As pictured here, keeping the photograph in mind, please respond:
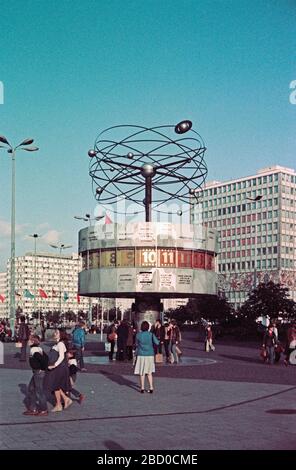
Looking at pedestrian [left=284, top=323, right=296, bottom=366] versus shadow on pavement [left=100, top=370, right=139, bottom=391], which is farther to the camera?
pedestrian [left=284, top=323, right=296, bottom=366]

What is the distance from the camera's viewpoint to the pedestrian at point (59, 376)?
45.1 ft

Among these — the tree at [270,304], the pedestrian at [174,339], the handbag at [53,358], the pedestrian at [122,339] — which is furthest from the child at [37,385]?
the tree at [270,304]

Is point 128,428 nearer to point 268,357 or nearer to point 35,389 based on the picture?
point 35,389

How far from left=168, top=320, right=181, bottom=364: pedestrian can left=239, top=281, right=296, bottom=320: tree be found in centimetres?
3888

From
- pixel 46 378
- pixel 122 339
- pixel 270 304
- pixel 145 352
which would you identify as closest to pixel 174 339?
pixel 122 339

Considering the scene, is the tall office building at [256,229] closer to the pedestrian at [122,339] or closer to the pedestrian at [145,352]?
the pedestrian at [122,339]

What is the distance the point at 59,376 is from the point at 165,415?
2.37m

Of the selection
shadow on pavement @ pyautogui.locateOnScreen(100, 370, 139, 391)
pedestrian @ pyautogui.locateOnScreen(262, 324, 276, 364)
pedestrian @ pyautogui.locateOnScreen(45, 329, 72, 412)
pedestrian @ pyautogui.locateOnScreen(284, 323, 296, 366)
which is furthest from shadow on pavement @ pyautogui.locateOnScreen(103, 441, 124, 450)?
pedestrian @ pyautogui.locateOnScreen(262, 324, 276, 364)

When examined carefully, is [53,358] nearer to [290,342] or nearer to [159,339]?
[159,339]

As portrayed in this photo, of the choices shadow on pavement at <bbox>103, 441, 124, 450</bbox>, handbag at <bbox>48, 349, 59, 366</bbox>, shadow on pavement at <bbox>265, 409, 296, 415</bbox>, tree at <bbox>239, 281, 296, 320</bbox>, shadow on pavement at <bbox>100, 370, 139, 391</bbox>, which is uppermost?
tree at <bbox>239, 281, 296, 320</bbox>

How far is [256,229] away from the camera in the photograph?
16250cm

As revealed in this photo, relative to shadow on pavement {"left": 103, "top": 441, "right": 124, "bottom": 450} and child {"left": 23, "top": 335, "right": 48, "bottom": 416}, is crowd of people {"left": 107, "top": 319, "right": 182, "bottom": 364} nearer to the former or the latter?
child {"left": 23, "top": 335, "right": 48, "bottom": 416}

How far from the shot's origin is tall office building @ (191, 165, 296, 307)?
157250mm
